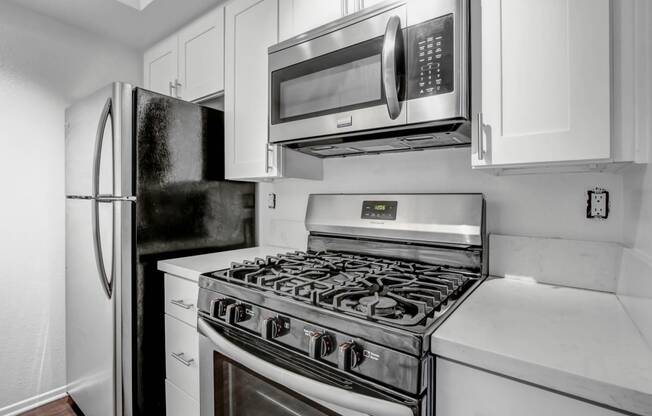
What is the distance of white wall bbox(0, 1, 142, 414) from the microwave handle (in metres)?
2.20

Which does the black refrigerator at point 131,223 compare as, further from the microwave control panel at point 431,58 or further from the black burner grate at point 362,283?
the microwave control panel at point 431,58

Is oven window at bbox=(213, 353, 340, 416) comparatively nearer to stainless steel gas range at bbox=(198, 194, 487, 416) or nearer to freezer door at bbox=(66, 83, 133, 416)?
stainless steel gas range at bbox=(198, 194, 487, 416)

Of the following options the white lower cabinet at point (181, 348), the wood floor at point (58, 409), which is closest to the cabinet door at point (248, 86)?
the white lower cabinet at point (181, 348)

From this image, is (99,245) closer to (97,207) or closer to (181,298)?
(97,207)

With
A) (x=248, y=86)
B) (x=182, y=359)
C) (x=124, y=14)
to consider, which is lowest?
(x=182, y=359)

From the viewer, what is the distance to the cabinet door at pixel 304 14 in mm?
1345

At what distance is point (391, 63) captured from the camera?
104 centimetres

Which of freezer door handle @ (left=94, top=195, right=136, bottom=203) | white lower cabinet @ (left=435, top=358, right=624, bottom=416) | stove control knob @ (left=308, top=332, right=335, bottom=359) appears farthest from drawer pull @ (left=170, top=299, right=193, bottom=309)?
white lower cabinet @ (left=435, top=358, right=624, bottom=416)

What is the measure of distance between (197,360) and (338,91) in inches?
49.5

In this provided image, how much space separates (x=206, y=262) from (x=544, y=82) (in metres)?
1.53

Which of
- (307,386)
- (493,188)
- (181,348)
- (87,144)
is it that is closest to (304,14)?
(493,188)

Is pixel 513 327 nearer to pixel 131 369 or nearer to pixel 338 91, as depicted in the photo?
pixel 338 91

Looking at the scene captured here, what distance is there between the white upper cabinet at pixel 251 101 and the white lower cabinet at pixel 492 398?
1130 millimetres

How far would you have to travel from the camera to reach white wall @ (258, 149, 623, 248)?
1.12 metres
